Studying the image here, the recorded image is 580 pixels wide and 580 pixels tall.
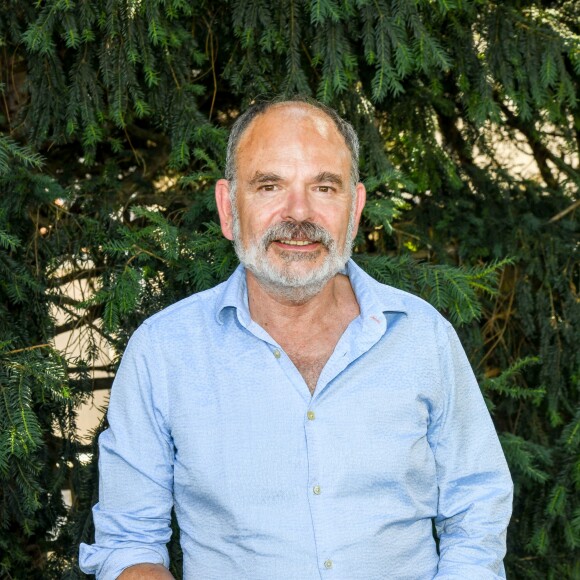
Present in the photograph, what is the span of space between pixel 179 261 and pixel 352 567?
1.07m

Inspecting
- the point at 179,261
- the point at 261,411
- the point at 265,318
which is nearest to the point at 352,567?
the point at 261,411

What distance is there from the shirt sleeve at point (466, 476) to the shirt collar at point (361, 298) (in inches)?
5.8

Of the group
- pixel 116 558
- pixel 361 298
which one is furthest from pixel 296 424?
pixel 116 558

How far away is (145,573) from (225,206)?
0.90 metres

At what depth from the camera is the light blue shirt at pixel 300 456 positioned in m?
1.96

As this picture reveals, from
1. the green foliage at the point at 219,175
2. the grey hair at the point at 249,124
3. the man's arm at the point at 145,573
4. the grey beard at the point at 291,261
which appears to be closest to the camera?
the man's arm at the point at 145,573

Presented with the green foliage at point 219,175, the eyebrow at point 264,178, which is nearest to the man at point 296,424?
the eyebrow at point 264,178

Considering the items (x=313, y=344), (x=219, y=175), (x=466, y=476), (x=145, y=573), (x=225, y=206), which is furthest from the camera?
(x=219, y=175)

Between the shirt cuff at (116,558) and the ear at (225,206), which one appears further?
the ear at (225,206)

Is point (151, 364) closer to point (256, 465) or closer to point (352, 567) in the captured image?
point (256, 465)

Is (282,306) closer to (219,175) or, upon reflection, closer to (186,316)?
(186,316)

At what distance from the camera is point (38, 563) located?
2971 millimetres

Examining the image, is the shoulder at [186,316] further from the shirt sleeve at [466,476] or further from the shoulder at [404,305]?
the shirt sleeve at [466,476]

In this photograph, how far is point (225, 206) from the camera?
2.30m
